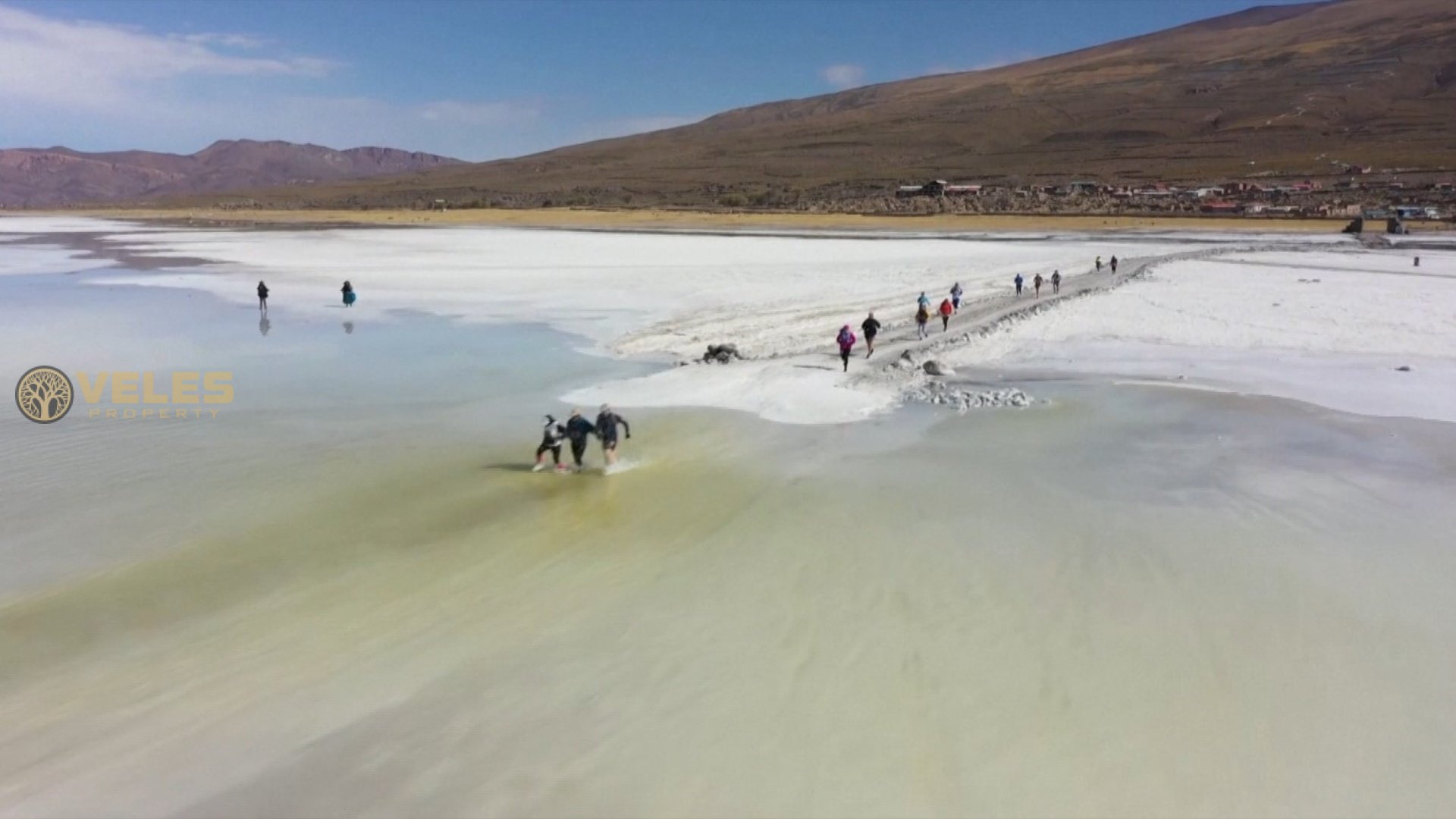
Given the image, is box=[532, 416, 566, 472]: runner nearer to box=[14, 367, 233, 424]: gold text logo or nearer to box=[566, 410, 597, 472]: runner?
box=[566, 410, 597, 472]: runner

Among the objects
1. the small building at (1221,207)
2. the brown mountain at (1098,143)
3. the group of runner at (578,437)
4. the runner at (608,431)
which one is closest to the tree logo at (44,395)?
the group of runner at (578,437)

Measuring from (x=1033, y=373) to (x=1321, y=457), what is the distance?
6738 millimetres

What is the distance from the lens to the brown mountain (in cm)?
12050

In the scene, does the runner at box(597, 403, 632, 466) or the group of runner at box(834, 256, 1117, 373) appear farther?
the group of runner at box(834, 256, 1117, 373)

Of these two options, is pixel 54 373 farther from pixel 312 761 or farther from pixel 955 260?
pixel 955 260

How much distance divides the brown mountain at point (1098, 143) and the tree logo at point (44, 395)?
9098cm

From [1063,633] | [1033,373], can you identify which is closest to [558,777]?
[1063,633]

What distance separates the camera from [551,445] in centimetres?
1282

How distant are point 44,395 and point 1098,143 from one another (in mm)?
156799

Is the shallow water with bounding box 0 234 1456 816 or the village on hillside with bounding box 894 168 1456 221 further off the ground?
the village on hillside with bounding box 894 168 1456 221

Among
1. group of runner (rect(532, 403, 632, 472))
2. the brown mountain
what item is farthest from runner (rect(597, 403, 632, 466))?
the brown mountain

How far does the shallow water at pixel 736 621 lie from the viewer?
6.29m

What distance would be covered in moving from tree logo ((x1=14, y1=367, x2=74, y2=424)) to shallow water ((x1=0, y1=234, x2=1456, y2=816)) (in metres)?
0.77

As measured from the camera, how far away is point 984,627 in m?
8.30
